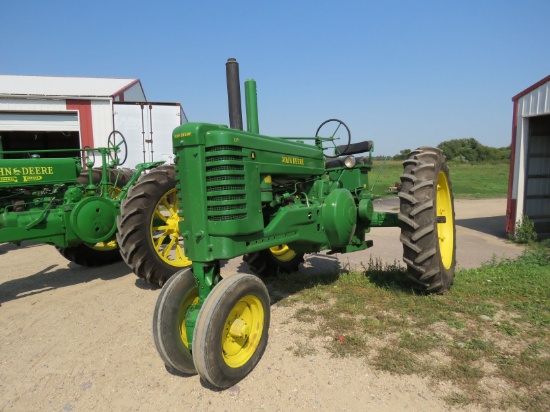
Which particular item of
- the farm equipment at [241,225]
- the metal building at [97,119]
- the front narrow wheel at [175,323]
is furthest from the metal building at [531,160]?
the metal building at [97,119]

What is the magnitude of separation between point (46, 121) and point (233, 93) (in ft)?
38.9

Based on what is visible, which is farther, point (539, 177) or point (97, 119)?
point (97, 119)

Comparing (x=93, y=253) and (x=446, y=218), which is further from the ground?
(x=446, y=218)

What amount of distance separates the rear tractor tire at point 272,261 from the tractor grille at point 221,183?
1988mm

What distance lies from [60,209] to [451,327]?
4750 mm

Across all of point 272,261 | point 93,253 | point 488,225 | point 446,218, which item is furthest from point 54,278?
point 488,225

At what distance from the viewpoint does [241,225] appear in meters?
2.77

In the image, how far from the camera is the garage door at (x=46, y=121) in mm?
12672

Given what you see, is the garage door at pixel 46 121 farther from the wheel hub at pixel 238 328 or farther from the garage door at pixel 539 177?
the garage door at pixel 539 177

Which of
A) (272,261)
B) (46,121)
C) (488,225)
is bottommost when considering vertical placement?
(488,225)

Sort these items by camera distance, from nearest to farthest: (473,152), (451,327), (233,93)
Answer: (451,327)
(233,93)
(473,152)

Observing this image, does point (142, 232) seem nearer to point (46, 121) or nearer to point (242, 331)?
point (242, 331)

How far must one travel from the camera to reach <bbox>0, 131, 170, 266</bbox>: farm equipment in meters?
4.85

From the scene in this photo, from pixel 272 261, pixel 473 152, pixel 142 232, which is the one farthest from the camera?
pixel 473 152
